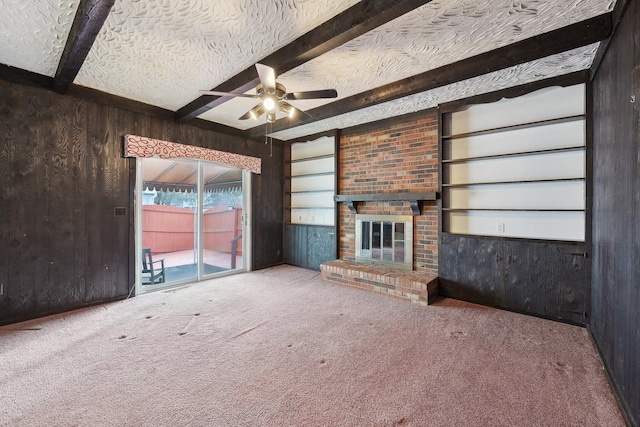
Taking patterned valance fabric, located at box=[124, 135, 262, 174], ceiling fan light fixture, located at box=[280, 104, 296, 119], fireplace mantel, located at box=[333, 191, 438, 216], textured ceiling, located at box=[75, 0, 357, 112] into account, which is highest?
textured ceiling, located at box=[75, 0, 357, 112]

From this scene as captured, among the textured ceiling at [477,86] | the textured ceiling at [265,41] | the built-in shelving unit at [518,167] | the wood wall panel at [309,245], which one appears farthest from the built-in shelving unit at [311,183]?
the built-in shelving unit at [518,167]

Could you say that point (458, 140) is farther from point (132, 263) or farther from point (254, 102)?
point (132, 263)

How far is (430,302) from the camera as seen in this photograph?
3496 millimetres

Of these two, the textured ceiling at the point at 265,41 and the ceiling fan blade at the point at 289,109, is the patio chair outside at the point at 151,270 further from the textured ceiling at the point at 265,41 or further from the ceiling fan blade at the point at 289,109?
the ceiling fan blade at the point at 289,109

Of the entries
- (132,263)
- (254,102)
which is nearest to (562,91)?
(254,102)

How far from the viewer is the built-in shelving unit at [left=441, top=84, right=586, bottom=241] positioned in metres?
2.95

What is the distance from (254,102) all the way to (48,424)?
145 inches

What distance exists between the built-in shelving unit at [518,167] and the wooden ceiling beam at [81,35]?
12.5ft

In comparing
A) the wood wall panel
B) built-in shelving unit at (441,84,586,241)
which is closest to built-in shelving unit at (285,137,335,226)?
the wood wall panel

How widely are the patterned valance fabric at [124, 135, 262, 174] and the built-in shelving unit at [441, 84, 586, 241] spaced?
345 cm

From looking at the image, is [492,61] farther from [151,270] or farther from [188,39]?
[151,270]

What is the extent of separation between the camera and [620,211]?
6.15 ft

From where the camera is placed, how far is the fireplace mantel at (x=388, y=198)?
3.82 m

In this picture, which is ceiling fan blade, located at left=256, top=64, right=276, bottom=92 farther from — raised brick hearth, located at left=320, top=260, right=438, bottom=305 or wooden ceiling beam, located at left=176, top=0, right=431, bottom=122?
raised brick hearth, located at left=320, top=260, right=438, bottom=305
